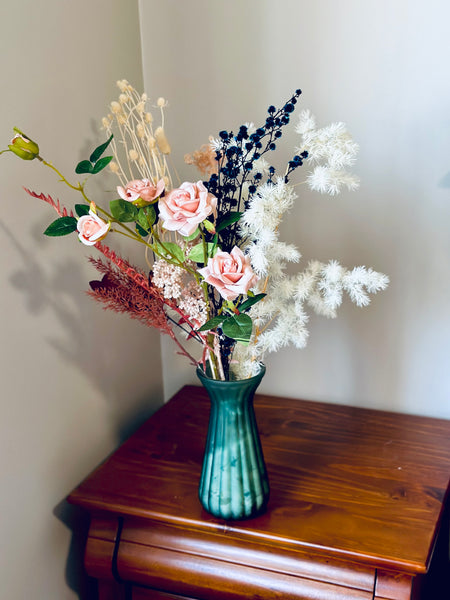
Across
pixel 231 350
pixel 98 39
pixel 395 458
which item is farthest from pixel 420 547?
pixel 98 39

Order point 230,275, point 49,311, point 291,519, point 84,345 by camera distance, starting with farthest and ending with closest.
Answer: point 84,345
point 49,311
point 291,519
point 230,275

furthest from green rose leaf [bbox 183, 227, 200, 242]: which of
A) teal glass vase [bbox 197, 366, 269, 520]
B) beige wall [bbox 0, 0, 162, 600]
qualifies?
beige wall [bbox 0, 0, 162, 600]

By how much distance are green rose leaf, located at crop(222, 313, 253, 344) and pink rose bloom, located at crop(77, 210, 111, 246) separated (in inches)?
8.4

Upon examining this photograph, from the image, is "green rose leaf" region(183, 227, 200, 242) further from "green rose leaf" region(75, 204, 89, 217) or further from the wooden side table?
the wooden side table

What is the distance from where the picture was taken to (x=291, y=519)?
3.10 feet

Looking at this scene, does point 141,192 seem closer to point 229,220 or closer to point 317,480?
point 229,220

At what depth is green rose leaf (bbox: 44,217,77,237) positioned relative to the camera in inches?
31.2

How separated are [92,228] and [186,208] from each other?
0.43ft

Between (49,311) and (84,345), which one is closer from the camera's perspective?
(49,311)

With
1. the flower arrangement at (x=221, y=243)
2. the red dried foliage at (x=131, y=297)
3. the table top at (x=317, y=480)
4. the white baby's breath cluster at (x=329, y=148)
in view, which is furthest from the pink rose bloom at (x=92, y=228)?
the table top at (x=317, y=480)

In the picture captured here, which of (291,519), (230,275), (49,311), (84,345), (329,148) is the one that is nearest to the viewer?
(230,275)

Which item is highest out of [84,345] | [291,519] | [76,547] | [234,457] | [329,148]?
[329,148]

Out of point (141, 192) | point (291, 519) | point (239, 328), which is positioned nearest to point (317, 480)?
point (291, 519)

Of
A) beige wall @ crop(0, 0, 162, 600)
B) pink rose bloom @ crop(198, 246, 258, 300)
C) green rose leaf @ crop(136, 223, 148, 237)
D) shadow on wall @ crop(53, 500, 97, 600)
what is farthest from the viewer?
shadow on wall @ crop(53, 500, 97, 600)
